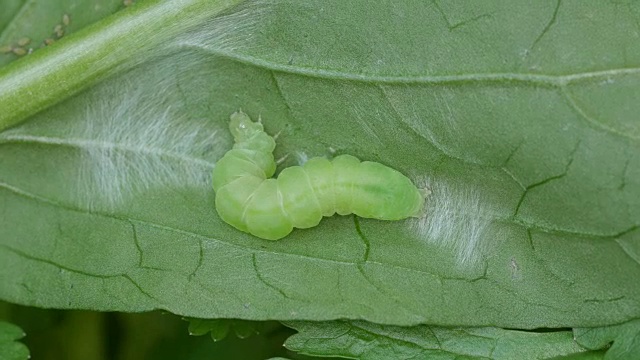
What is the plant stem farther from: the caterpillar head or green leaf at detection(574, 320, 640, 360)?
green leaf at detection(574, 320, 640, 360)

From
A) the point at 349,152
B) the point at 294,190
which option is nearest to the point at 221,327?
the point at 294,190

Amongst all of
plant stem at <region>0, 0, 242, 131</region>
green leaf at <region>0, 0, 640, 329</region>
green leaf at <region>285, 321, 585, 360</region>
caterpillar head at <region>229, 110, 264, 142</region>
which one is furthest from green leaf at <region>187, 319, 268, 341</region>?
plant stem at <region>0, 0, 242, 131</region>

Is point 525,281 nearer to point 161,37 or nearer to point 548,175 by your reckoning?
point 548,175

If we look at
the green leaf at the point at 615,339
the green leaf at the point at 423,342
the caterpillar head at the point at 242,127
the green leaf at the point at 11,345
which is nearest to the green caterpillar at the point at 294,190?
the caterpillar head at the point at 242,127

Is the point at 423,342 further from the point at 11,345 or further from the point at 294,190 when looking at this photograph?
the point at 11,345

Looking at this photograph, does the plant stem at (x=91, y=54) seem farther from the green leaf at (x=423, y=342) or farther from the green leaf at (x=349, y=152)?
the green leaf at (x=423, y=342)
